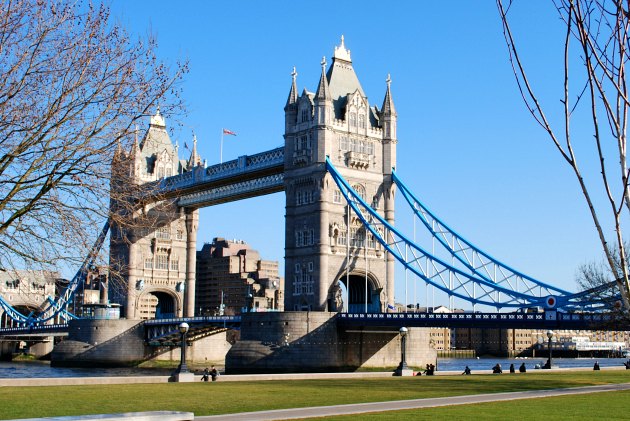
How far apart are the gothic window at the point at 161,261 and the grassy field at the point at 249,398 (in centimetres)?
6189

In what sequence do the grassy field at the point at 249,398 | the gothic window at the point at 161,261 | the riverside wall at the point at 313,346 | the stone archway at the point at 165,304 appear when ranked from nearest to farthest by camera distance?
the grassy field at the point at 249,398 < the riverside wall at the point at 313,346 < the stone archway at the point at 165,304 < the gothic window at the point at 161,261

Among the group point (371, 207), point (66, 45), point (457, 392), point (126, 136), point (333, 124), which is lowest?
point (457, 392)

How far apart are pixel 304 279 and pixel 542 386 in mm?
39864

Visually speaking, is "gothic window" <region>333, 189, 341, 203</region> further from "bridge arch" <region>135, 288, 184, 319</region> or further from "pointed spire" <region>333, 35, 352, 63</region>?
"bridge arch" <region>135, 288, 184, 319</region>

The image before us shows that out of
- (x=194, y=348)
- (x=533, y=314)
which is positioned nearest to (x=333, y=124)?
(x=533, y=314)

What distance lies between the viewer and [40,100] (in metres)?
17.9

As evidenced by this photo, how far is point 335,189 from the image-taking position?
73312 mm

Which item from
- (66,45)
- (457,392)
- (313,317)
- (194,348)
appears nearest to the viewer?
(66,45)

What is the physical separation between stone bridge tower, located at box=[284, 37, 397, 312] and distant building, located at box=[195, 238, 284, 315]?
104 meters

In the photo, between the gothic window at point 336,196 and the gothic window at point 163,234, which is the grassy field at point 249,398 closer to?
the gothic window at point 336,196

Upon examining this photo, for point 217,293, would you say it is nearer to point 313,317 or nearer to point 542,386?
point 313,317

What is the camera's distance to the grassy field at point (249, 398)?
22.3 metres

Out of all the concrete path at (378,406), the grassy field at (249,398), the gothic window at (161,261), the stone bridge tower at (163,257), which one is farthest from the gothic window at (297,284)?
the concrete path at (378,406)

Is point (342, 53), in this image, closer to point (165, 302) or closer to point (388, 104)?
Result: point (388, 104)
